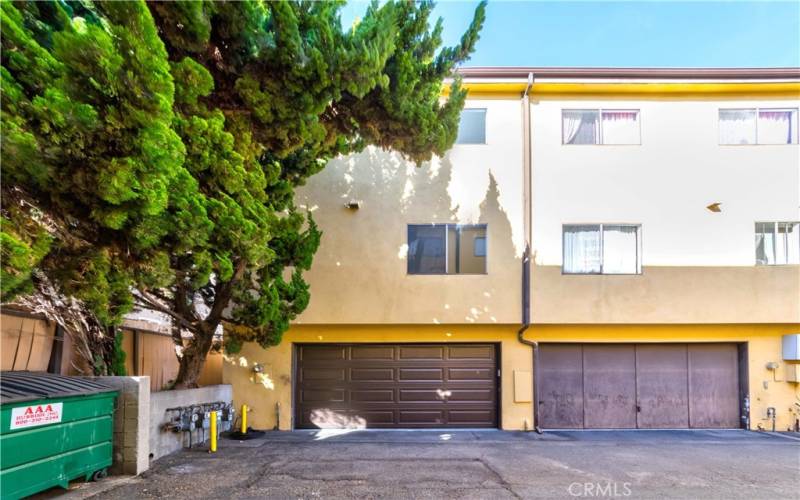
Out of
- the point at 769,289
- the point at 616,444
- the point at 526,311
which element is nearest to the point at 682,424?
the point at 616,444

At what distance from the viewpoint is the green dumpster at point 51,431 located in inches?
187

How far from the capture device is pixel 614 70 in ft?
32.2

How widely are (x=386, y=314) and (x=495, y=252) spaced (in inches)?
105

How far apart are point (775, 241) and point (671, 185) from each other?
99.5 inches

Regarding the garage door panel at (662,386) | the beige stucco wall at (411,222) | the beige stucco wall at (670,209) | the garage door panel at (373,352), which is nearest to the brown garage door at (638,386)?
the garage door panel at (662,386)

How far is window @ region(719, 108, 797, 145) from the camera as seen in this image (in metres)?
10.1

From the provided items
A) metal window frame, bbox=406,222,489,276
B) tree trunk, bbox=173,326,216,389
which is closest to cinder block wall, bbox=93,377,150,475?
tree trunk, bbox=173,326,216,389

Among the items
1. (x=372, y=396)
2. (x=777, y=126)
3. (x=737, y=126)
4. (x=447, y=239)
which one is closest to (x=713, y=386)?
(x=737, y=126)

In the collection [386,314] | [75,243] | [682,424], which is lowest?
[682,424]

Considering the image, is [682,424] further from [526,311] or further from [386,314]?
[386,314]

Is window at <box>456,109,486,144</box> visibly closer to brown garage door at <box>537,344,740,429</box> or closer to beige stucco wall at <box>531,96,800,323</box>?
beige stucco wall at <box>531,96,800,323</box>

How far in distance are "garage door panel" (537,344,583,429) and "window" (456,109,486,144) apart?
4.83m

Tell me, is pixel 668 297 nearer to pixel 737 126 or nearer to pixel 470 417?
pixel 737 126

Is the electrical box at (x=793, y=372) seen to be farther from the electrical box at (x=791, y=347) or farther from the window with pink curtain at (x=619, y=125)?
the window with pink curtain at (x=619, y=125)
